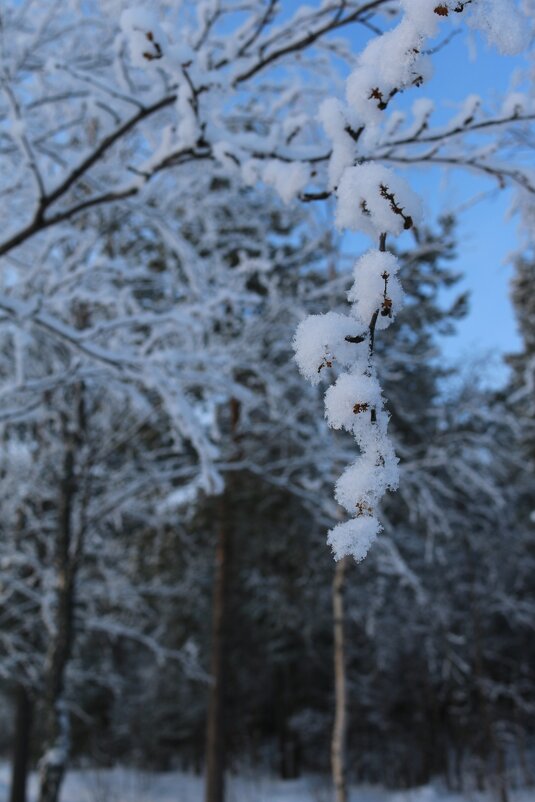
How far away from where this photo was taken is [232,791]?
11953 mm

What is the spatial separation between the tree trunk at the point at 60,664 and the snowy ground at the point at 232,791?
5.77 metres

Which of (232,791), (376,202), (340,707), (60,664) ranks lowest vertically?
(232,791)

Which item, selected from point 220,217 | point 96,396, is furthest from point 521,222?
point 220,217

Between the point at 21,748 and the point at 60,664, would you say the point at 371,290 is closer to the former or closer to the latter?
the point at 60,664

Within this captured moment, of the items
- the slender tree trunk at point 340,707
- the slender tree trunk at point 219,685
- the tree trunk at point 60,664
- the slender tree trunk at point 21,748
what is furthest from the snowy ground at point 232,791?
the tree trunk at point 60,664

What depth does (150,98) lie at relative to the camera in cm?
267

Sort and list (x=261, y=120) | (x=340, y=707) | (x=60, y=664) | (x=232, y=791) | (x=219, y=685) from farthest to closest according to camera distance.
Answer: (x=232, y=791) → (x=219, y=685) → (x=340, y=707) → (x=60, y=664) → (x=261, y=120)

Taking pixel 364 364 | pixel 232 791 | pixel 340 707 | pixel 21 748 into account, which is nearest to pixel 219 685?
pixel 340 707

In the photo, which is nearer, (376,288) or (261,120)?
(376,288)

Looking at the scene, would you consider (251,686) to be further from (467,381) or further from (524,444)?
(467,381)

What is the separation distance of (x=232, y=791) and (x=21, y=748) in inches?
163

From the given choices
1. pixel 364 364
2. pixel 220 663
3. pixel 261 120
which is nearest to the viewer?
pixel 364 364

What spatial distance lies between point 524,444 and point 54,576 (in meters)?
10.9

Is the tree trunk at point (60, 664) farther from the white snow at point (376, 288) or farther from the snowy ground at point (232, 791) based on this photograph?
the white snow at point (376, 288)
